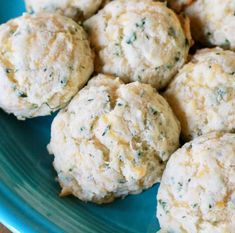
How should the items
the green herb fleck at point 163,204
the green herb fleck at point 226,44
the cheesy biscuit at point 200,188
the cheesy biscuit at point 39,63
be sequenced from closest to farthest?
1. the cheesy biscuit at point 200,188
2. the green herb fleck at point 163,204
3. the cheesy biscuit at point 39,63
4. the green herb fleck at point 226,44

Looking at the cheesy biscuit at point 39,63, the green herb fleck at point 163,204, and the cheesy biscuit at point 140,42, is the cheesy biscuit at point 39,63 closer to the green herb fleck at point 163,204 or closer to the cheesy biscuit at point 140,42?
the cheesy biscuit at point 140,42

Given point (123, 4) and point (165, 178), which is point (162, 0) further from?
point (165, 178)

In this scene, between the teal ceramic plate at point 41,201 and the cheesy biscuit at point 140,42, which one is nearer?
the teal ceramic plate at point 41,201

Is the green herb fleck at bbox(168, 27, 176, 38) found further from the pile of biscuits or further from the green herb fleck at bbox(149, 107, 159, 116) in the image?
the green herb fleck at bbox(149, 107, 159, 116)

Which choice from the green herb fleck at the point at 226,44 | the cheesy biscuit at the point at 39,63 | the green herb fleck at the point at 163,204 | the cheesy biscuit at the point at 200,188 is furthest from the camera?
the green herb fleck at the point at 226,44

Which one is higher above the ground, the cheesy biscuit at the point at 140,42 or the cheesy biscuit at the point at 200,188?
the cheesy biscuit at the point at 140,42

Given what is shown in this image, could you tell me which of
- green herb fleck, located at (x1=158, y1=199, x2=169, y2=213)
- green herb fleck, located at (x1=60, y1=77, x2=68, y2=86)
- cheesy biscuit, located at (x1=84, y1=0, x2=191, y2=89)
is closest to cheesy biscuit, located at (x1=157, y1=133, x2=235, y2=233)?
green herb fleck, located at (x1=158, y1=199, x2=169, y2=213)

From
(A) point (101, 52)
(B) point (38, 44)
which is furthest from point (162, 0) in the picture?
(B) point (38, 44)

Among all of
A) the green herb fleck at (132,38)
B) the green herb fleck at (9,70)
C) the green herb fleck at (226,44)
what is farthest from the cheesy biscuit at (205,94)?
the green herb fleck at (9,70)
